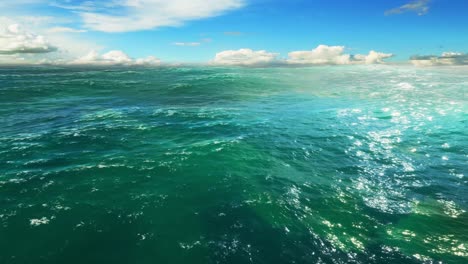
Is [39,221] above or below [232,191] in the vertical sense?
below

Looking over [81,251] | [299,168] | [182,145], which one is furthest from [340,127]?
[81,251]

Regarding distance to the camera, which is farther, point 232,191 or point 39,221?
point 232,191

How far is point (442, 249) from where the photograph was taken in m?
15.6

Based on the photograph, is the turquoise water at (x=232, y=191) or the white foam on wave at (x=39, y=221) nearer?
the turquoise water at (x=232, y=191)

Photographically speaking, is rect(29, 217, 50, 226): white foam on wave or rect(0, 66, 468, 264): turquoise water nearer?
rect(0, 66, 468, 264): turquoise water

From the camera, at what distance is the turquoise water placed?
1561 centimetres

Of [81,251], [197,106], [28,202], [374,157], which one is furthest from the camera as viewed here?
[197,106]

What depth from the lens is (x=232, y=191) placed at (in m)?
21.7

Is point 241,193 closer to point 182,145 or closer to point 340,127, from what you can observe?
point 182,145

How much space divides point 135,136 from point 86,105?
1150 inches

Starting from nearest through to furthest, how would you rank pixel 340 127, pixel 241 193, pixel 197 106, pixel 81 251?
pixel 81 251
pixel 241 193
pixel 340 127
pixel 197 106

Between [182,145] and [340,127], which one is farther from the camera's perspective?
[340,127]

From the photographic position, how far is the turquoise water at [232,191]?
51.2 feet

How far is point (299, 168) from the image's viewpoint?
25.8 metres
